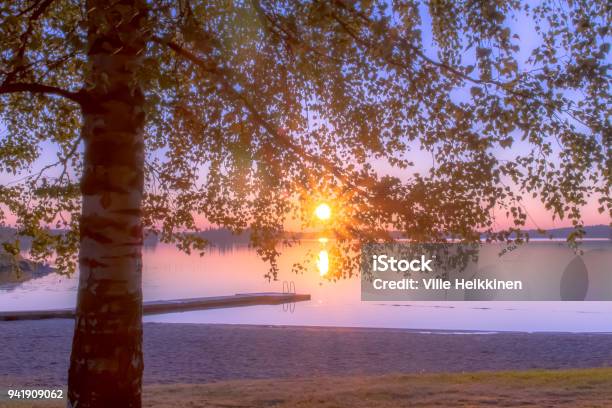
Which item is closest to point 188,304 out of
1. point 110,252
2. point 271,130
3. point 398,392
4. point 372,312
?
point 372,312

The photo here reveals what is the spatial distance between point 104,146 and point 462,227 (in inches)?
190

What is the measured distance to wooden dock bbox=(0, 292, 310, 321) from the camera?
24391 mm

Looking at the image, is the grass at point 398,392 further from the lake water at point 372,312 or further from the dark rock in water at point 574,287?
the dark rock in water at point 574,287

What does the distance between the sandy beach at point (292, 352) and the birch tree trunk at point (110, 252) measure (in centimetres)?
744

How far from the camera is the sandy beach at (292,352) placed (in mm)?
15047

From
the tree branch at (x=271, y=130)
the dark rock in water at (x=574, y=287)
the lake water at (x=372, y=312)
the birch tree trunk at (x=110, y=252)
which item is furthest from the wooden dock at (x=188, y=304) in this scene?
the dark rock in water at (x=574, y=287)

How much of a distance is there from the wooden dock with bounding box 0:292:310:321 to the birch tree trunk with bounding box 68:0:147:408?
1955cm

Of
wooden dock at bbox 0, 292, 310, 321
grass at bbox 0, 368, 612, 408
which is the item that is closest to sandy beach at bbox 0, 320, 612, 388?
wooden dock at bbox 0, 292, 310, 321

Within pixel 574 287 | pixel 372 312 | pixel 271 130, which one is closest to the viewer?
pixel 271 130

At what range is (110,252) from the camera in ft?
20.9

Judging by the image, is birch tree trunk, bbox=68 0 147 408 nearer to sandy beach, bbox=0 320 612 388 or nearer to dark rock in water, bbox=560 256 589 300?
sandy beach, bbox=0 320 612 388

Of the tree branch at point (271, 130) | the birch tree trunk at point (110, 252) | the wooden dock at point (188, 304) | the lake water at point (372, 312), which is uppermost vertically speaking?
the tree branch at point (271, 130)

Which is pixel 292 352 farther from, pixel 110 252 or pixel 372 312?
pixel 372 312

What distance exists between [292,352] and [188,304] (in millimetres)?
15551
